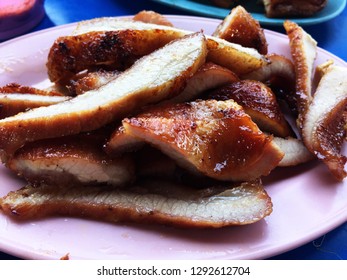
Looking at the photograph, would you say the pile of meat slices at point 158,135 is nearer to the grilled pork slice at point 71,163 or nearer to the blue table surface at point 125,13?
the grilled pork slice at point 71,163

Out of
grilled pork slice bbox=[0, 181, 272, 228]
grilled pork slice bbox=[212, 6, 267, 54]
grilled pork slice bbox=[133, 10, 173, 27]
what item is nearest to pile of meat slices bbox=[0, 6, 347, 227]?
grilled pork slice bbox=[0, 181, 272, 228]

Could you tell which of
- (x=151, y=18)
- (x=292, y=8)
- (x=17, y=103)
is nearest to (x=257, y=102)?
(x=151, y=18)

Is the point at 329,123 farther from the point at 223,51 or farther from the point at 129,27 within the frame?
the point at 129,27

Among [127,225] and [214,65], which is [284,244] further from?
[214,65]

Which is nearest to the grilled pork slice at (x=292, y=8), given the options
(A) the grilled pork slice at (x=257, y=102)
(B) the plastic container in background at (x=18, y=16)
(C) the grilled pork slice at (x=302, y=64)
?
(C) the grilled pork slice at (x=302, y=64)

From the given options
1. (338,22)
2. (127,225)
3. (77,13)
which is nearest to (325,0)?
(338,22)

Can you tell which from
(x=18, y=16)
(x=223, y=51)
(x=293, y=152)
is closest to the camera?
(x=293, y=152)
